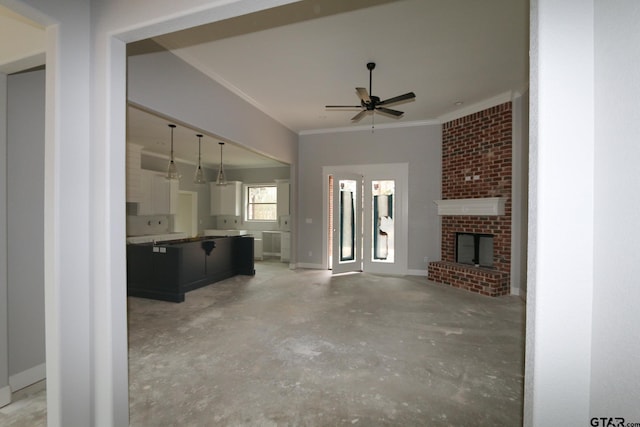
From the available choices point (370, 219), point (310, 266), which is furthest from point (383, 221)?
point (310, 266)

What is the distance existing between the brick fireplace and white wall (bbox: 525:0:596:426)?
405 cm

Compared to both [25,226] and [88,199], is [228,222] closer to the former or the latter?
[25,226]

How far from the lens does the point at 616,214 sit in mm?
786

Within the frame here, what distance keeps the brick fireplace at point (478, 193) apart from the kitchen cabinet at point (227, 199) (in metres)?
6.14

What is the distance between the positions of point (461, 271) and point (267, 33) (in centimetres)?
447

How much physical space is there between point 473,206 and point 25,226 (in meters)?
5.55

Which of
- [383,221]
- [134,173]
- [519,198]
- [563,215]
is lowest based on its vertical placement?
[383,221]

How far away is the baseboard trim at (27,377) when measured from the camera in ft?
7.01

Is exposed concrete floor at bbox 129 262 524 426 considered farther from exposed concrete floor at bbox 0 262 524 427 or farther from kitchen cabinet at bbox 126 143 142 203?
kitchen cabinet at bbox 126 143 142 203

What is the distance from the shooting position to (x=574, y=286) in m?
0.86

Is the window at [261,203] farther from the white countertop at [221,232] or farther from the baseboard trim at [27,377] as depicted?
the baseboard trim at [27,377]

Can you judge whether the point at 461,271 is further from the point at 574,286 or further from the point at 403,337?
the point at 574,286

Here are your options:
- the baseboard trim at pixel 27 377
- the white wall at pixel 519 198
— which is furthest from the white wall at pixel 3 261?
the white wall at pixel 519 198

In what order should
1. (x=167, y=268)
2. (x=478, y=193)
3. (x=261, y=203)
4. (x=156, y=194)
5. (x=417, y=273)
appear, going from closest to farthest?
(x=167, y=268) → (x=478, y=193) → (x=417, y=273) → (x=156, y=194) → (x=261, y=203)
